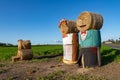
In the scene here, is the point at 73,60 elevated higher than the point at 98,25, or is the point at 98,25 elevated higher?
the point at 98,25

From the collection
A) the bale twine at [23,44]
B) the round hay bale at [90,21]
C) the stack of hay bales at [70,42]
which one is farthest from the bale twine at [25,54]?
the round hay bale at [90,21]

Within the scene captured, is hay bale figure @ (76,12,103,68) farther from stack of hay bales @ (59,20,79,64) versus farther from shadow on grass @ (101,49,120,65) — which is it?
stack of hay bales @ (59,20,79,64)

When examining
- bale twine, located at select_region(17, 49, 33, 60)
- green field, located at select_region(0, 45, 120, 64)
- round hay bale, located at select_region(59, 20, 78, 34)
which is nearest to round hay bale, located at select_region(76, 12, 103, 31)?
round hay bale, located at select_region(59, 20, 78, 34)

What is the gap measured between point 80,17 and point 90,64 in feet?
8.25

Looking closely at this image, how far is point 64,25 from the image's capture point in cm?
1249

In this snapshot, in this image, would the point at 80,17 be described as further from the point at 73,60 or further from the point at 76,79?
the point at 76,79

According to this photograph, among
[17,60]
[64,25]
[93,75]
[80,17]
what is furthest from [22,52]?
[93,75]

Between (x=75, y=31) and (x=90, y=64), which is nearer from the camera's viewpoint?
(x=90, y=64)

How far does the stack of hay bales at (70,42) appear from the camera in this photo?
12091 millimetres

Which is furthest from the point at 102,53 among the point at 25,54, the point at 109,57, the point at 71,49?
the point at 25,54

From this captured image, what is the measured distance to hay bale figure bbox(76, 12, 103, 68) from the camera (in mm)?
10094

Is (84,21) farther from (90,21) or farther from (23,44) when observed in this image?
(23,44)

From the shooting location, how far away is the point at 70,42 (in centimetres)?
1218

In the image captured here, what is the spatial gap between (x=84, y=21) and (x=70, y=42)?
6.78 ft
